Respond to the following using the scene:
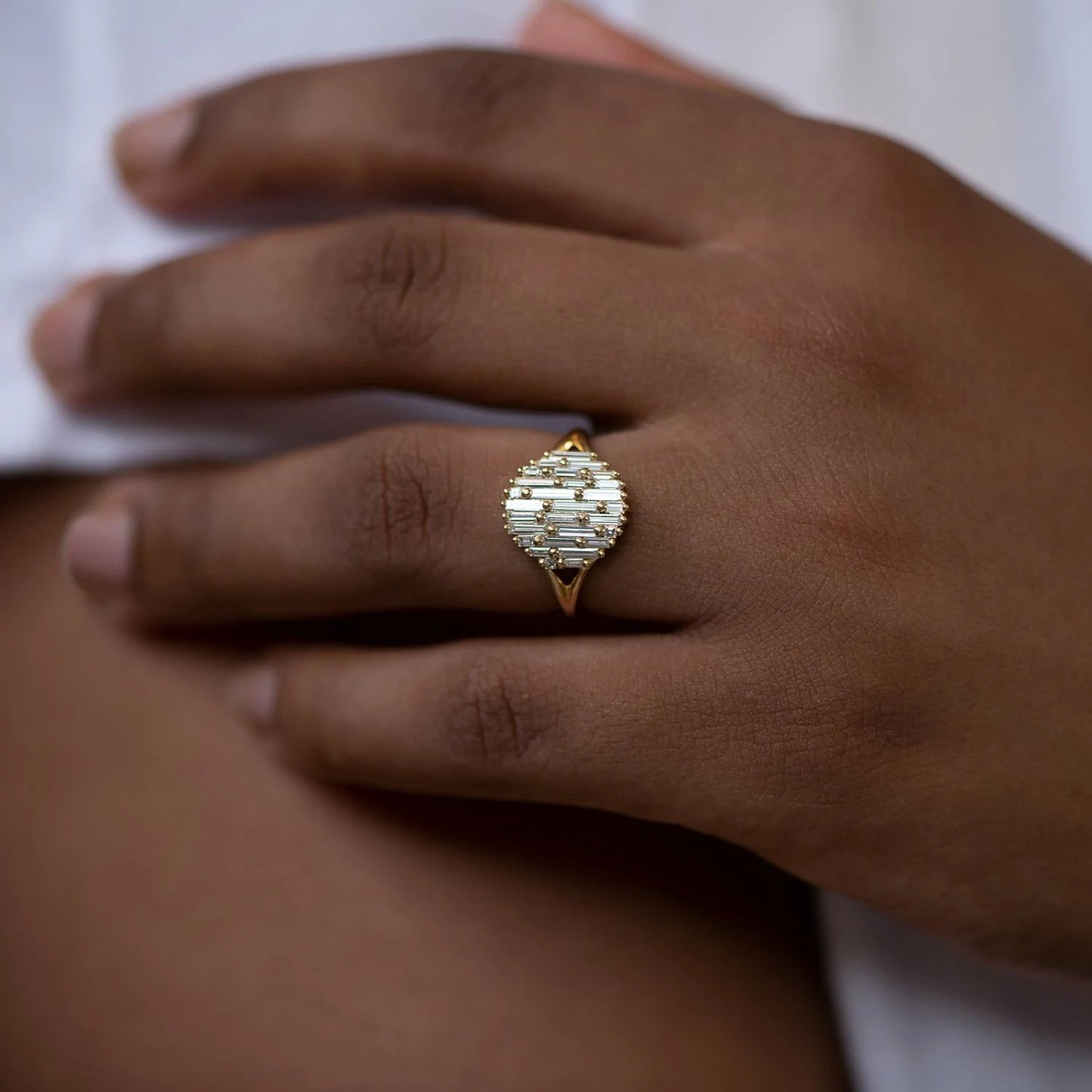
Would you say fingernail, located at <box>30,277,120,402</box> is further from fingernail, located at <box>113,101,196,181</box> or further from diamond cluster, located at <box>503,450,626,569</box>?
diamond cluster, located at <box>503,450,626,569</box>

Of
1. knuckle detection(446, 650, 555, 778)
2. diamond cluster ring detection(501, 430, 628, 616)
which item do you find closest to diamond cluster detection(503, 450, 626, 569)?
diamond cluster ring detection(501, 430, 628, 616)

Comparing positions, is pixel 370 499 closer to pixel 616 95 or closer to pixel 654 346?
pixel 654 346

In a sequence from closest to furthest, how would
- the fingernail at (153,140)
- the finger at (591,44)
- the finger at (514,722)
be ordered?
the finger at (514,722), the fingernail at (153,140), the finger at (591,44)

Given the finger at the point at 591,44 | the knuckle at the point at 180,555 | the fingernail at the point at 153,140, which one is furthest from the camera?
the finger at the point at 591,44

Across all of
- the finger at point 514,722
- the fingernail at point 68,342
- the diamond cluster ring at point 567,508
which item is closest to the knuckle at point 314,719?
the finger at point 514,722

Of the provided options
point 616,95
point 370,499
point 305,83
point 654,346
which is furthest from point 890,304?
point 305,83

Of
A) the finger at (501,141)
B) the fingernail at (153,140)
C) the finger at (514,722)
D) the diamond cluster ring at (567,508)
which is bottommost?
the finger at (514,722)

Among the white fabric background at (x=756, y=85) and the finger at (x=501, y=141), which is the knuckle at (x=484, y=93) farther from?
the white fabric background at (x=756, y=85)
